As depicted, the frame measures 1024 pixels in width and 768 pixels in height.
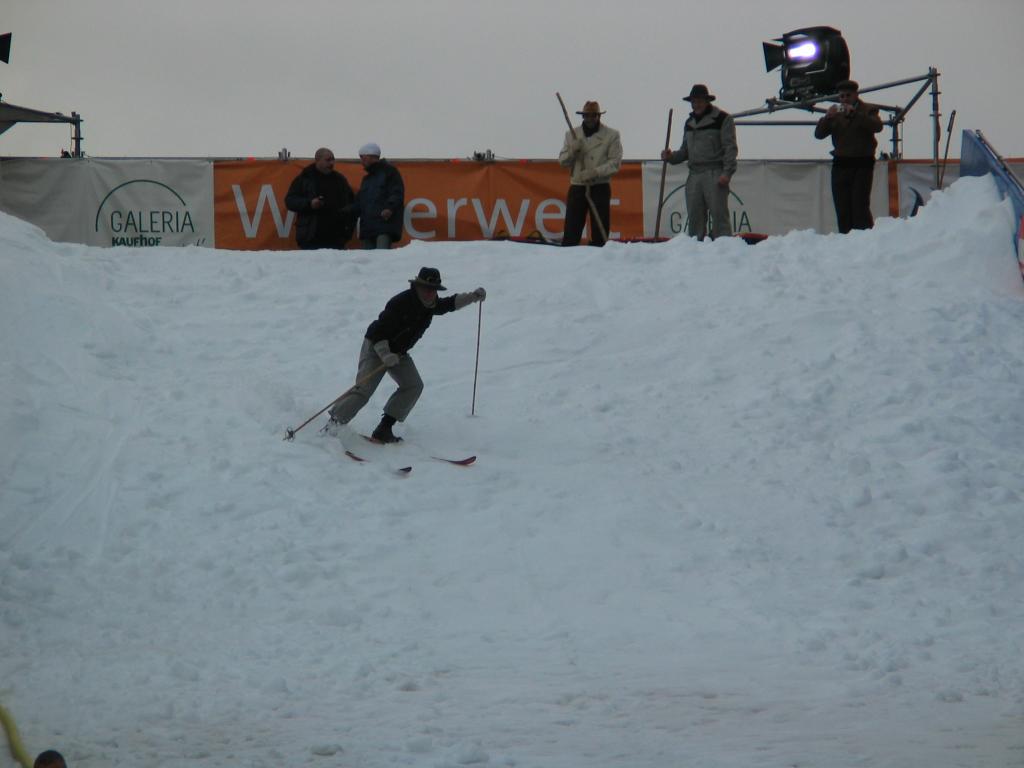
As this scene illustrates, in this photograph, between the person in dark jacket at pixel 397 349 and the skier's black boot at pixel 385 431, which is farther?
the skier's black boot at pixel 385 431

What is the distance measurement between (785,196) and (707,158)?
3116 millimetres

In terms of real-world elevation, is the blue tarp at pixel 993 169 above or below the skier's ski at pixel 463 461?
above

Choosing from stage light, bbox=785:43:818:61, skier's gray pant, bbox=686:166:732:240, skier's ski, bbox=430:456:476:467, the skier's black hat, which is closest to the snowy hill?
skier's ski, bbox=430:456:476:467

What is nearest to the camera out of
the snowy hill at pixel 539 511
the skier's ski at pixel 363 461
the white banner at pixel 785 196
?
the snowy hill at pixel 539 511

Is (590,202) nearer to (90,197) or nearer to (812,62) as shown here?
(812,62)

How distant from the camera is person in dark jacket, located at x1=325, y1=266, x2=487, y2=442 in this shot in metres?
9.76

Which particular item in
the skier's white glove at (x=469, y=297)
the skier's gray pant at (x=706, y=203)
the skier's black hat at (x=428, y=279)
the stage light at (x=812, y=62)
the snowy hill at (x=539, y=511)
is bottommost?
the snowy hill at (x=539, y=511)

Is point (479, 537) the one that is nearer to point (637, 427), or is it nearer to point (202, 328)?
point (637, 427)

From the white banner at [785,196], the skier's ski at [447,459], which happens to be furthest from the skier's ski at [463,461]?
the white banner at [785,196]

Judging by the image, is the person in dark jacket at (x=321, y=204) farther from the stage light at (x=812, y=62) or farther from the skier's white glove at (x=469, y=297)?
the skier's white glove at (x=469, y=297)

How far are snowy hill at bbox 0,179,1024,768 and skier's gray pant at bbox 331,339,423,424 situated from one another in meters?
0.27

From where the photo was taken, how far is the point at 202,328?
40.0ft

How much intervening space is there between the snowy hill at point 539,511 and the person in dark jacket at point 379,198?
990 millimetres

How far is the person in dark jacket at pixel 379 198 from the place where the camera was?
14898 millimetres
